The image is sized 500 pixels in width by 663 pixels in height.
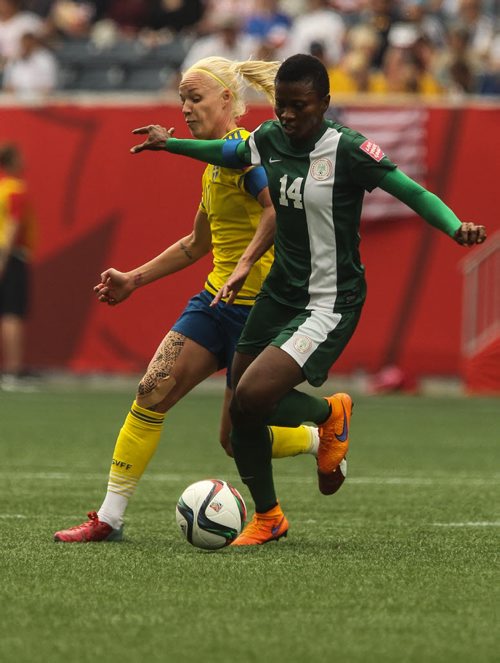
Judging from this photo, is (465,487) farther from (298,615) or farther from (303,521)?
(298,615)

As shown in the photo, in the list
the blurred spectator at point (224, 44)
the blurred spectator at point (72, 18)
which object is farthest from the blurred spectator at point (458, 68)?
the blurred spectator at point (72, 18)

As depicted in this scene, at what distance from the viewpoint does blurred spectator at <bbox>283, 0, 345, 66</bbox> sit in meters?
18.7

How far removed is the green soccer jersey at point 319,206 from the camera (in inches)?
252

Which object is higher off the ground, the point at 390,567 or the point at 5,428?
the point at 390,567

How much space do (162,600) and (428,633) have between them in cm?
98

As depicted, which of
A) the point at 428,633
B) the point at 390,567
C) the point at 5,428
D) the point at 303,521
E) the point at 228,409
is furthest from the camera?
the point at 5,428

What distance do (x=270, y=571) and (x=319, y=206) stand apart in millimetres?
1550

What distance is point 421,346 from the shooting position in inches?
699


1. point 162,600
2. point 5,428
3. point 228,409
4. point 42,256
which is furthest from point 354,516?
point 42,256

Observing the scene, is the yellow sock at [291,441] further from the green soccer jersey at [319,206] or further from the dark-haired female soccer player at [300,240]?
the green soccer jersey at [319,206]

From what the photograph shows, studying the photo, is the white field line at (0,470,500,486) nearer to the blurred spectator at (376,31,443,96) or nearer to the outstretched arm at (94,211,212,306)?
the outstretched arm at (94,211,212,306)

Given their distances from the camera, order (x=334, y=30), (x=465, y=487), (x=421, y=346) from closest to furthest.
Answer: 1. (x=465, y=487)
2. (x=421, y=346)
3. (x=334, y=30)

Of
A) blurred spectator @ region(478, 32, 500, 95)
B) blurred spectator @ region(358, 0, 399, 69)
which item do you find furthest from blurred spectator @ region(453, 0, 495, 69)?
blurred spectator @ region(358, 0, 399, 69)

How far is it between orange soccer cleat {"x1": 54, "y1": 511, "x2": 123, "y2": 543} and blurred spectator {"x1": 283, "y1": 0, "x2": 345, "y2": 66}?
12.4m
